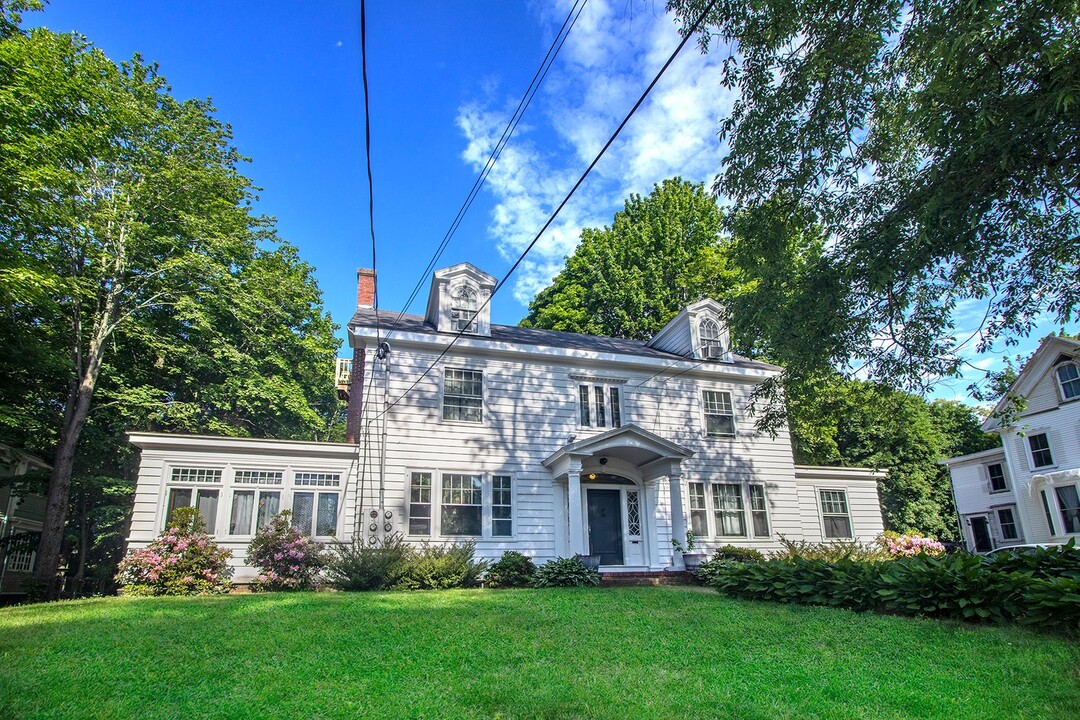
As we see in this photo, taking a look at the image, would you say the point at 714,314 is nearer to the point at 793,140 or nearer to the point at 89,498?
the point at 793,140

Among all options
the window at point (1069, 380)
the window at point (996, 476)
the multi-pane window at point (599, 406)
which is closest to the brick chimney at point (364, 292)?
the multi-pane window at point (599, 406)

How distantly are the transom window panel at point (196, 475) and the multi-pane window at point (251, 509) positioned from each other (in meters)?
0.58

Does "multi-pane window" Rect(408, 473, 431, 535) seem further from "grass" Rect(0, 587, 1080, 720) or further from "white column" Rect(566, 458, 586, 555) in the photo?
"grass" Rect(0, 587, 1080, 720)

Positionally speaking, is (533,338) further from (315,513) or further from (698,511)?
(315,513)

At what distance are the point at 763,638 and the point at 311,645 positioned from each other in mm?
5051

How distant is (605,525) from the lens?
52.4ft

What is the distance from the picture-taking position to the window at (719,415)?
17719mm

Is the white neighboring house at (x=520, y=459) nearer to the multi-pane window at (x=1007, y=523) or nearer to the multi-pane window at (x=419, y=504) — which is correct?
the multi-pane window at (x=419, y=504)

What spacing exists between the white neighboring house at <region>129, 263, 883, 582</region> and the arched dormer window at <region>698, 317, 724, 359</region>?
0.04 meters

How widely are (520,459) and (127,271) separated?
530 inches

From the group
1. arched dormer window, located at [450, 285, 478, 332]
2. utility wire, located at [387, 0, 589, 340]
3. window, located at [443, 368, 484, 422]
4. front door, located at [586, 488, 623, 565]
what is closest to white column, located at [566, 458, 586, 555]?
front door, located at [586, 488, 623, 565]

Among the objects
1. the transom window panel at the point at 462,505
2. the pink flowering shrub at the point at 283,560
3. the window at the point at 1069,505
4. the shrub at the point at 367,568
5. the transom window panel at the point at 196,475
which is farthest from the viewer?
the window at the point at 1069,505

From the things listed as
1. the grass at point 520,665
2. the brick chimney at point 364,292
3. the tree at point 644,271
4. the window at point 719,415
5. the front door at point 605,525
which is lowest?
the grass at point 520,665

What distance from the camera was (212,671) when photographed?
5.34m
